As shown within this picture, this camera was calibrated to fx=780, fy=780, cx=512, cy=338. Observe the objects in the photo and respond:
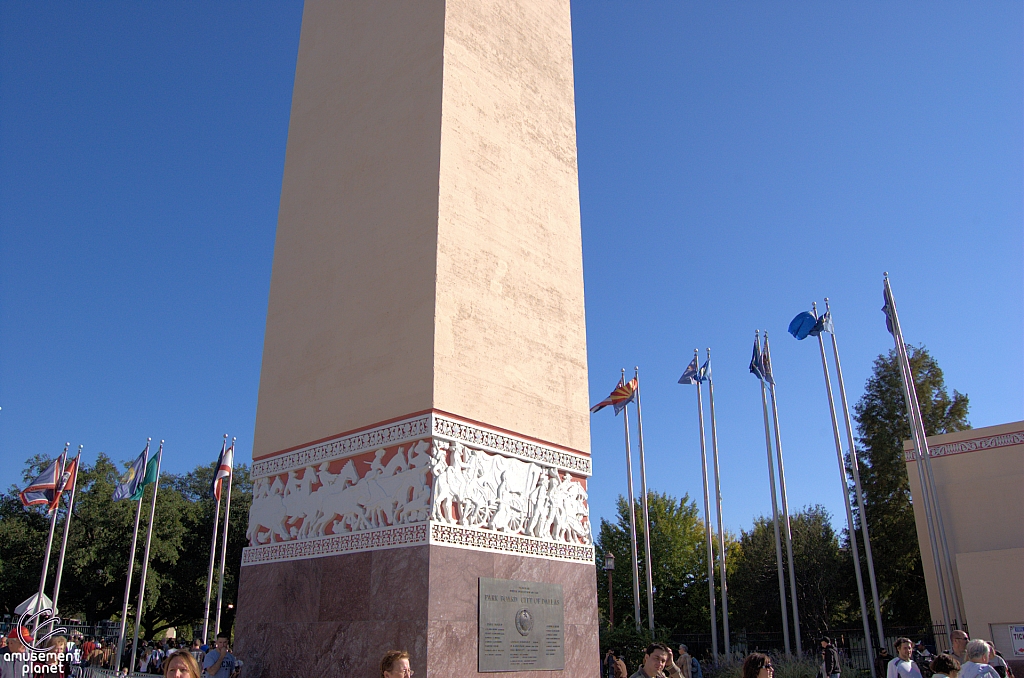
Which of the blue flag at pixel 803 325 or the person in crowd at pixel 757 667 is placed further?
the blue flag at pixel 803 325

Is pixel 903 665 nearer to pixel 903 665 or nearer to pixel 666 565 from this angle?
pixel 903 665

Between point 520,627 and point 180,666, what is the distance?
4730 mm

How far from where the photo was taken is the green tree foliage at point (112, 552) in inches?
1061

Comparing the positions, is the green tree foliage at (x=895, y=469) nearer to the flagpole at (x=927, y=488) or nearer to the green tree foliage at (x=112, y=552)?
the flagpole at (x=927, y=488)

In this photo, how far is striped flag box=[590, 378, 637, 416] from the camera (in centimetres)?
2025

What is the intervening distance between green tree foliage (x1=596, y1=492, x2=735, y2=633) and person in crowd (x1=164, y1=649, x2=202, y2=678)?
2360 cm

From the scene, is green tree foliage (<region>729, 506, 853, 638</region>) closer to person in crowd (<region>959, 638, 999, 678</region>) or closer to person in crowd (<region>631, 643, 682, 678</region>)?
person in crowd (<region>959, 638, 999, 678</region>)

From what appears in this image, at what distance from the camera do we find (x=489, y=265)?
866cm

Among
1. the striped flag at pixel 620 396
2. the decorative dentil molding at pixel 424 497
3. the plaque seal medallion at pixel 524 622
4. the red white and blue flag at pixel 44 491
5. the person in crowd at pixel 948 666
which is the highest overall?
the striped flag at pixel 620 396

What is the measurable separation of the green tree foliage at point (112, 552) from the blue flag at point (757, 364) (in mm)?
18485

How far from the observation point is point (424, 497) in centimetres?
723

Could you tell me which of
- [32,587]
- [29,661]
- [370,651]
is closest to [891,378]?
[370,651]

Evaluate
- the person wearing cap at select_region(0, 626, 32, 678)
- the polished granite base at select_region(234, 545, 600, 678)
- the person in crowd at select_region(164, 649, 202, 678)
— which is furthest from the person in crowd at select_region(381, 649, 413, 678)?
the polished granite base at select_region(234, 545, 600, 678)

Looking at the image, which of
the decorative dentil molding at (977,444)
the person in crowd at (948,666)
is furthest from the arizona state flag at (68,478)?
the decorative dentil molding at (977,444)
